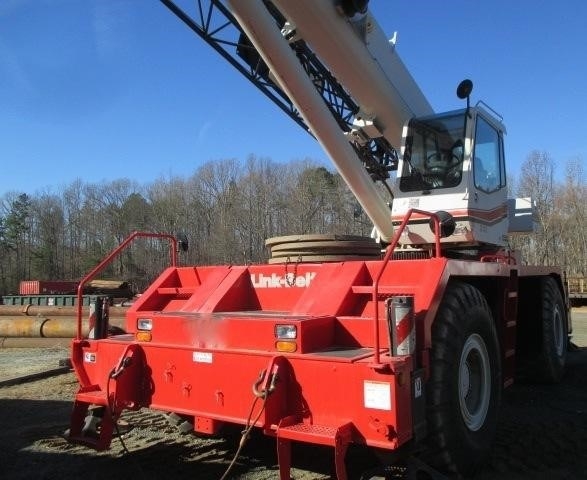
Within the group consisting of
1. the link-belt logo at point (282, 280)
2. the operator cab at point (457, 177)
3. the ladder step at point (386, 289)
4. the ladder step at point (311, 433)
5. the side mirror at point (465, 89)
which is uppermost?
the side mirror at point (465, 89)

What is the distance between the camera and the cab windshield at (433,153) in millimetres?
6680

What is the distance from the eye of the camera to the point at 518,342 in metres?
7.01

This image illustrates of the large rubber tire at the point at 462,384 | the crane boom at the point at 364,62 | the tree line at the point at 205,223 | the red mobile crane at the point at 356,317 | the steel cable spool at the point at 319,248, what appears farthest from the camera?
the tree line at the point at 205,223

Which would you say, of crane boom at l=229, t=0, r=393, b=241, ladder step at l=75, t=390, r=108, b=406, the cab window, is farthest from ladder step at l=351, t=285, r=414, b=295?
crane boom at l=229, t=0, r=393, b=241

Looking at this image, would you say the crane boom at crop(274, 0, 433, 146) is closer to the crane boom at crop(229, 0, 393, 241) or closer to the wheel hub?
the crane boom at crop(229, 0, 393, 241)

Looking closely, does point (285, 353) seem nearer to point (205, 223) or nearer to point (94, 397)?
point (94, 397)

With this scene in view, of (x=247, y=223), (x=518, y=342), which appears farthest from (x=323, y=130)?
(x=247, y=223)

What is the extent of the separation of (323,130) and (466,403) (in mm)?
3653

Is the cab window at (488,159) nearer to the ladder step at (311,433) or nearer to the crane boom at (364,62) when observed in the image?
the crane boom at (364,62)

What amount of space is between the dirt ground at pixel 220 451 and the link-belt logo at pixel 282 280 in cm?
144

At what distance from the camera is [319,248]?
521cm

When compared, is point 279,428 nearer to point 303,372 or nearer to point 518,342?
point 303,372

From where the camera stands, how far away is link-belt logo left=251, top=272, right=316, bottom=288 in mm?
4594

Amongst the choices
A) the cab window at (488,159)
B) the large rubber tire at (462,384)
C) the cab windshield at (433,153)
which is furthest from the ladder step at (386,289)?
the cab window at (488,159)
